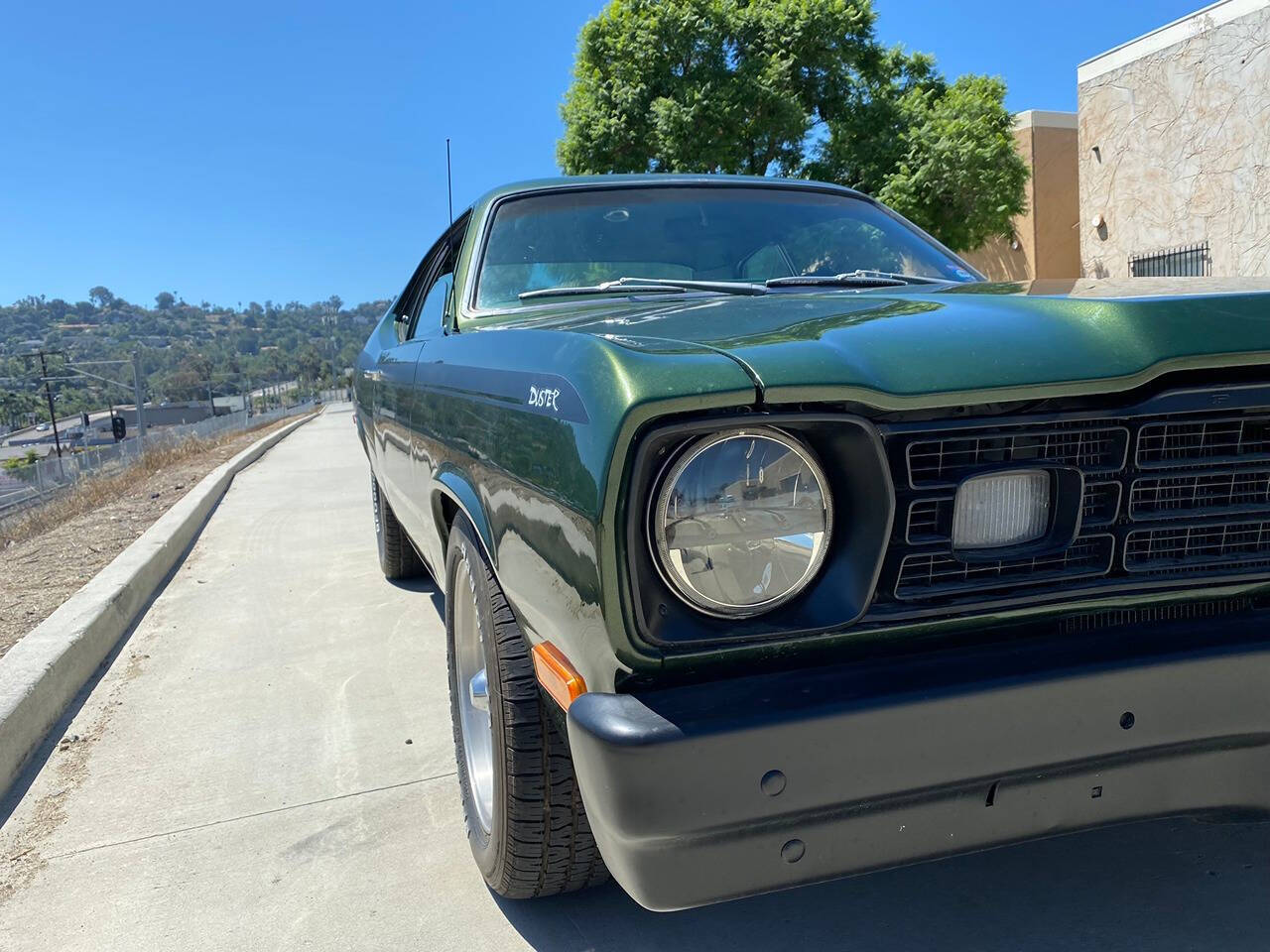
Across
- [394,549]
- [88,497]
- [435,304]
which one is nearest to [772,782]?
[435,304]

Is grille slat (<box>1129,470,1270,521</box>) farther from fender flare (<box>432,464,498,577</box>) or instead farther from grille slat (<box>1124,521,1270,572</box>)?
fender flare (<box>432,464,498,577</box>)

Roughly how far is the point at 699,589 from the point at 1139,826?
62.9 inches

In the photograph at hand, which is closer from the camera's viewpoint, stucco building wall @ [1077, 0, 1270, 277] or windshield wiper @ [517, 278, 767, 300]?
windshield wiper @ [517, 278, 767, 300]

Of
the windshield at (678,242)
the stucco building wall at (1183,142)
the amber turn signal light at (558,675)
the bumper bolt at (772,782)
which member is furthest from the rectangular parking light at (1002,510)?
the stucco building wall at (1183,142)

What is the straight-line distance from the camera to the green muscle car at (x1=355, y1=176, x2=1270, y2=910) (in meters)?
1.41

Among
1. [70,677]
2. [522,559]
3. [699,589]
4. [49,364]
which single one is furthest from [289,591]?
[49,364]

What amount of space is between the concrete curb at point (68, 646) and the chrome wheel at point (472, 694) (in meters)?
1.55

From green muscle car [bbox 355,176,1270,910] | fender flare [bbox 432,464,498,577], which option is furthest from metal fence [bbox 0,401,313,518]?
green muscle car [bbox 355,176,1270,910]

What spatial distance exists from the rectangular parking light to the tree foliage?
13.6 m

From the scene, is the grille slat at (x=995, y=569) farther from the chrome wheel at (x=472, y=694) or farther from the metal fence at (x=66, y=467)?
the metal fence at (x=66, y=467)

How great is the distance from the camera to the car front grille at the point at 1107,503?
152cm

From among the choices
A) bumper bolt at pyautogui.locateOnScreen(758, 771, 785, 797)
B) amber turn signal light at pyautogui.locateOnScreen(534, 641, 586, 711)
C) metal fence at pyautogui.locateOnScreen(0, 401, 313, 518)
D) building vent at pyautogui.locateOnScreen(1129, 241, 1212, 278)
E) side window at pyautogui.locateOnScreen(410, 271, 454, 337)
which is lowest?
metal fence at pyautogui.locateOnScreen(0, 401, 313, 518)

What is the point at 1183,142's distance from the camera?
12.8 metres

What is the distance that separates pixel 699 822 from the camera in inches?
54.4
